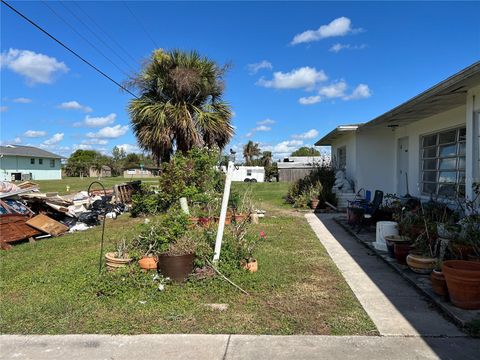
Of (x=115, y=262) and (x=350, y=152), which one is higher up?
(x=350, y=152)

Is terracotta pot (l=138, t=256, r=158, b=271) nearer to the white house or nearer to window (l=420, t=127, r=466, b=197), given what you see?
the white house

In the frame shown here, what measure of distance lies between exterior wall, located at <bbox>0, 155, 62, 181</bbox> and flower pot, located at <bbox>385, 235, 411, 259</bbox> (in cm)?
4287

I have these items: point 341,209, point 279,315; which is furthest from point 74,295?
point 341,209

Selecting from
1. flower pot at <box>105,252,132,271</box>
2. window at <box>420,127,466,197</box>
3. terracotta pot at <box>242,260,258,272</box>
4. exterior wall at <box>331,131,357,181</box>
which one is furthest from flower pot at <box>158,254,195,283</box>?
exterior wall at <box>331,131,357,181</box>

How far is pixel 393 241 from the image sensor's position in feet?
20.1

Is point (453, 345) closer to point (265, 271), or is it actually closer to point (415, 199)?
point (265, 271)

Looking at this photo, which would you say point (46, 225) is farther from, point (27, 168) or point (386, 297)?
point (27, 168)

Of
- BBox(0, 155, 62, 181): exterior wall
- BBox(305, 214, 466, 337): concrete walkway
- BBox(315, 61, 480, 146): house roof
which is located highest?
BBox(315, 61, 480, 146): house roof

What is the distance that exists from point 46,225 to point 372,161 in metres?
10.2

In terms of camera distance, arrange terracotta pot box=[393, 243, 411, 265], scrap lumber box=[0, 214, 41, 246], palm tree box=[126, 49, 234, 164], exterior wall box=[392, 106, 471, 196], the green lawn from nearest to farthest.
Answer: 1. the green lawn
2. terracotta pot box=[393, 243, 411, 265]
3. exterior wall box=[392, 106, 471, 196]
4. scrap lumber box=[0, 214, 41, 246]
5. palm tree box=[126, 49, 234, 164]

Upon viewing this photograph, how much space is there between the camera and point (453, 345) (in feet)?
10.8

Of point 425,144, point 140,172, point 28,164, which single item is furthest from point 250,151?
point 425,144

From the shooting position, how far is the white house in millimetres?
6422

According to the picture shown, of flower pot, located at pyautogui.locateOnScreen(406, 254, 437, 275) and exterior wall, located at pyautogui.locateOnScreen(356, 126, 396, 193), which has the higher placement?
exterior wall, located at pyautogui.locateOnScreen(356, 126, 396, 193)
